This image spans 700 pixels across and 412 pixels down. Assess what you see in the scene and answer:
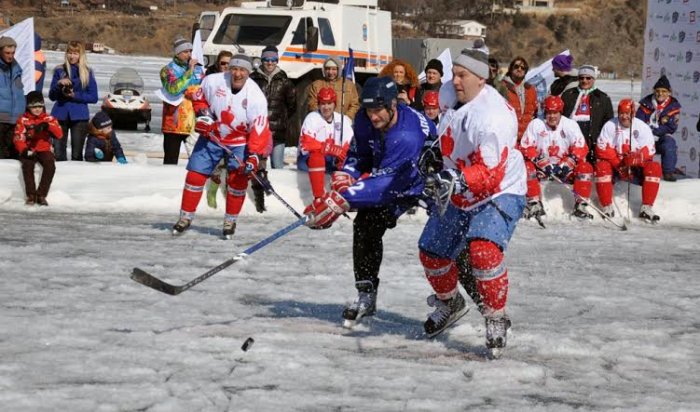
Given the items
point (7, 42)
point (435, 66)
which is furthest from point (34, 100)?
point (435, 66)

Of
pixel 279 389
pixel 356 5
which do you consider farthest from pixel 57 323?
pixel 356 5

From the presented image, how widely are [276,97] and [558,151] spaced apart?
3148 millimetres

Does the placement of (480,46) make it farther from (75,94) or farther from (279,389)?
(279,389)

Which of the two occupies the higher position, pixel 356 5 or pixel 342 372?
pixel 356 5

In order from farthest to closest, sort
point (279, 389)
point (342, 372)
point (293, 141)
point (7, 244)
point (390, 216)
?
point (293, 141), point (7, 244), point (390, 216), point (342, 372), point (279, 389)

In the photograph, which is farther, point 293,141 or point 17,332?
point 293,141

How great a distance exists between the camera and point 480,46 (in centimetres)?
1195

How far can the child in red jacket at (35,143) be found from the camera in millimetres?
10867

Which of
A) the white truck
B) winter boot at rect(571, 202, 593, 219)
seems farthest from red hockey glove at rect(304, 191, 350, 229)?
the white truck

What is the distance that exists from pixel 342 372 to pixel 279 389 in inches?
17.7

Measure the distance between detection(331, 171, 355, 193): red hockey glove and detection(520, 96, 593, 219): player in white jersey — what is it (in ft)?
18.3

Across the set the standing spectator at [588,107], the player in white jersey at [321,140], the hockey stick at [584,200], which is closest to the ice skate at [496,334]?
the player in white jersey at [321,140]

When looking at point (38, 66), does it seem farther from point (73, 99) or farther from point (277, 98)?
point (277, 98)

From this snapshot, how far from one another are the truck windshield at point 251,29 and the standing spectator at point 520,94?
6802 mm
